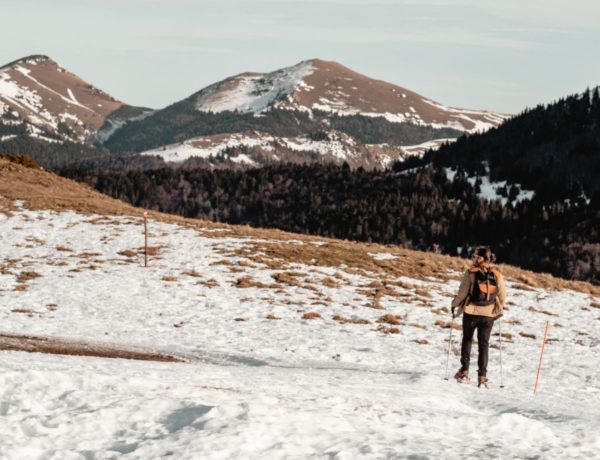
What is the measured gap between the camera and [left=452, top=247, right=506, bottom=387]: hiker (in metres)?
15.5

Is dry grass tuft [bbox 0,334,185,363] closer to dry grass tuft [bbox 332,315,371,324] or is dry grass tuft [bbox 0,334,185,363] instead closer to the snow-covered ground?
the snow-covered ground

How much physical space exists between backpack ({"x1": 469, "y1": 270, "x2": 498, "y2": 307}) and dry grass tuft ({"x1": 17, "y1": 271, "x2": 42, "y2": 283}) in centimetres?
1898

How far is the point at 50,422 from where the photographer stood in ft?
30.8

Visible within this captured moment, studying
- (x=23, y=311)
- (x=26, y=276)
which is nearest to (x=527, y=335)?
(x=23, y=311)

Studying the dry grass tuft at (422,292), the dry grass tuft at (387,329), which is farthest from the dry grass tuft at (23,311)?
the dry grass tuft at (422,292)

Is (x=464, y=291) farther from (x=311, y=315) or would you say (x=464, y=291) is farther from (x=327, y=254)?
(x=327, y=254)

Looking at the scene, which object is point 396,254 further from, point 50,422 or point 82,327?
point 50,422

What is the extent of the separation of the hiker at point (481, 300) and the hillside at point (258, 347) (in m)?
1.17

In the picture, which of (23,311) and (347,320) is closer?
(23,311)

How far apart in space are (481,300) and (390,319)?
9.83 m

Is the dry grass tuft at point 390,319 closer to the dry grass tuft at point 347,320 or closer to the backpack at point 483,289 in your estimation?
the dry grass tuft at point 347,320

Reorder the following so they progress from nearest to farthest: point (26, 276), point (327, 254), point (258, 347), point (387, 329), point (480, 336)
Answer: point (480, 336) < point (258, 347) < point (387, 329) < point (26, 276) < point (327, 254)

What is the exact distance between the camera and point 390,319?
25.2 metres

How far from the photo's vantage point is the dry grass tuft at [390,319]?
82.1 ft
